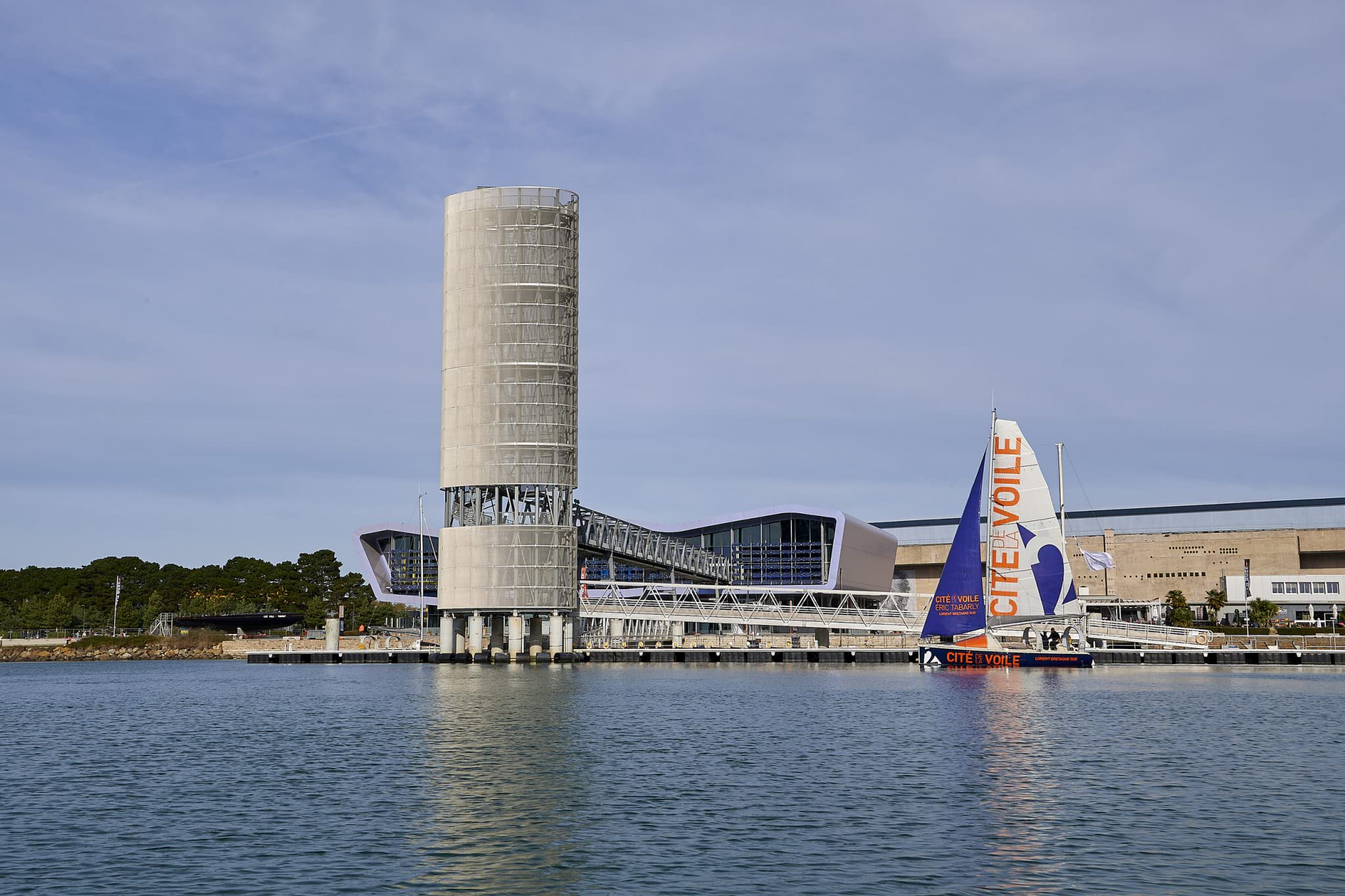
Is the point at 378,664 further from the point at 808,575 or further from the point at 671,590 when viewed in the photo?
the point at 808,575

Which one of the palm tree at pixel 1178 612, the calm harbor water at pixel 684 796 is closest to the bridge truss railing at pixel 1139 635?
the palm tree at pixel 1178 612

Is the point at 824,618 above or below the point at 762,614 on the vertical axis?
below

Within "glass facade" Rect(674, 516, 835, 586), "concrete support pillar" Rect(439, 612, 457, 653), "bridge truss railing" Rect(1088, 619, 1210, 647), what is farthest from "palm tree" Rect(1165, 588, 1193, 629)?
"concrete support pillar" Rect(439, 612, 457, 653)

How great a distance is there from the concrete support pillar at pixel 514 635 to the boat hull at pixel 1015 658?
39931 millimetres

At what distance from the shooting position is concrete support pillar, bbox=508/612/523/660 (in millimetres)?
119000

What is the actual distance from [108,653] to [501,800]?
499 feet

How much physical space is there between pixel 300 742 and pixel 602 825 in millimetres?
23987

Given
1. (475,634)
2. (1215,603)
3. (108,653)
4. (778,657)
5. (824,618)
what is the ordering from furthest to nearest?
(1215,603) → (108,653) → (824,618) → (778,657) → (475,634)

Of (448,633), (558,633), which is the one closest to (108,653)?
(448,633)

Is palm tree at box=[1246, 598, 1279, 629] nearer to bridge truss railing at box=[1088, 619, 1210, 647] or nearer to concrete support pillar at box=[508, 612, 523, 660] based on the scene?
bridge truss railing at box=[1088, 619, 1210, 647]

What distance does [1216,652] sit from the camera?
114 metres

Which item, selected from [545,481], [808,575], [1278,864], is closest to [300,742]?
[1278,864]

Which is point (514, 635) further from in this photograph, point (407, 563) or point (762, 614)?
point (407, 563)

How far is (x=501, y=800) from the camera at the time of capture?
36.8 meters
